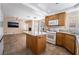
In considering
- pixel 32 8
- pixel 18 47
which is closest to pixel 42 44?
pixel 18 47

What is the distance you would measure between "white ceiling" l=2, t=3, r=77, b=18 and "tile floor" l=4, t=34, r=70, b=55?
Result: 51cm

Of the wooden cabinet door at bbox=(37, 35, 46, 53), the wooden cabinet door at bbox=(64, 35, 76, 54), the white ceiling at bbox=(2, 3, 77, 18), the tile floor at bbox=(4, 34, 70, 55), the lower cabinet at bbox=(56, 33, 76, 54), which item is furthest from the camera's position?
the lower cabinet at bbox=(56, 33, 76, 54)

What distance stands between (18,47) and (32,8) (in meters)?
0.94

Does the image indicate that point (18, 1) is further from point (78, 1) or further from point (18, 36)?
point (78, 1)

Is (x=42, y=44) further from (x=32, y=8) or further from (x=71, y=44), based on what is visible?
(x=32, y=8)

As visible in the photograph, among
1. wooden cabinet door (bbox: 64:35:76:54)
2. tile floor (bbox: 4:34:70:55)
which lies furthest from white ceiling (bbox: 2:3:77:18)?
wooden cabinet door (bbox: 64:35:76:54)

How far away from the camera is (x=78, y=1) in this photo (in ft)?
4.60

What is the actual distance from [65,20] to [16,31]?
4.43 ft

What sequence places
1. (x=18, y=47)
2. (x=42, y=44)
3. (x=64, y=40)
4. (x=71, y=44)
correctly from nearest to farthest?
(x=18, y=47), (x=42, y=44), (x=71, y=44), (x=64, y=40)

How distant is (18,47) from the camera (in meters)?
1.90

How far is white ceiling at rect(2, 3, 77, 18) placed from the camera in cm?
150

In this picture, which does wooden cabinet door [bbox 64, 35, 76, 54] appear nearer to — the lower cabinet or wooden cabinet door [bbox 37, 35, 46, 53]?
the lower cabinet

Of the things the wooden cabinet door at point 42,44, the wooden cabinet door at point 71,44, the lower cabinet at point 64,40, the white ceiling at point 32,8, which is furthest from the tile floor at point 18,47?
the white ceiling at point 32,8

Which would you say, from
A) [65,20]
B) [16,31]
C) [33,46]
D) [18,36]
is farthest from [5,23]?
[65,20]
